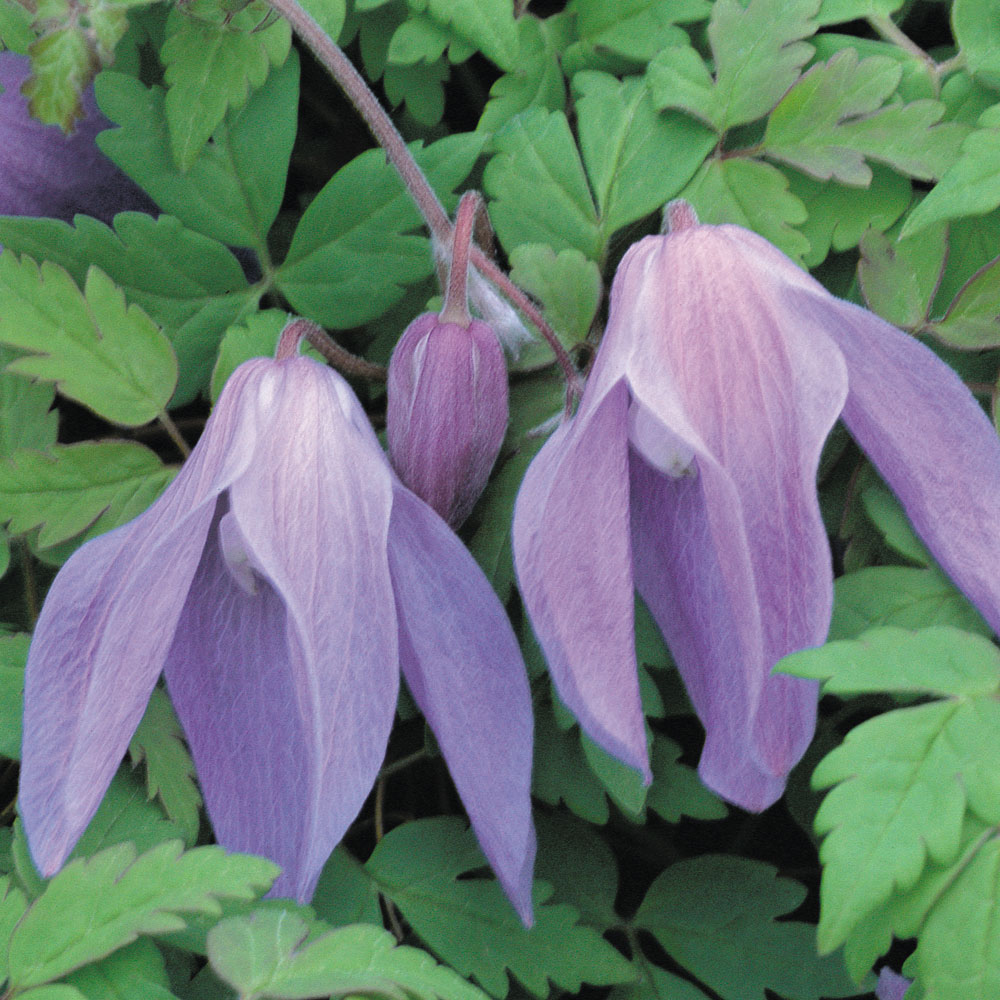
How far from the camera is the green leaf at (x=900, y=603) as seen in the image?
75cm

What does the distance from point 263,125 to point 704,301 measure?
17.1 inches

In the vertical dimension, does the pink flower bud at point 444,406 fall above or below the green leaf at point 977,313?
above

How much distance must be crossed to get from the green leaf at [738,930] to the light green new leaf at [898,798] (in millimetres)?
324

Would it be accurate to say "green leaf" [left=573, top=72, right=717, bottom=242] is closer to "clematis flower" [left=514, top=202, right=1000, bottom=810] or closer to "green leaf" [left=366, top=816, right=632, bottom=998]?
"clematis flower" [left=514, top=202, right=1000, bottom=810]

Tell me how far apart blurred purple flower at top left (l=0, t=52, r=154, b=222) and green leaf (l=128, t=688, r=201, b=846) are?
0.44 meters

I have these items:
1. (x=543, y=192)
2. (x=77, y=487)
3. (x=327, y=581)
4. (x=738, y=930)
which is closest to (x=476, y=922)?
(x=738, y=930)

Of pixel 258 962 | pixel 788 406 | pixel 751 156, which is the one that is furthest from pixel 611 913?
pixel 751 156

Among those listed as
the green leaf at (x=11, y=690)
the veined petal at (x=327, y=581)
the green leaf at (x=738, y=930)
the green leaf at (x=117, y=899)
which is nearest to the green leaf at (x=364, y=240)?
the veined petal at (x=327, y=581)

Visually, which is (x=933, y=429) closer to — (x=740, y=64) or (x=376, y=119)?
(x=740, y=64)

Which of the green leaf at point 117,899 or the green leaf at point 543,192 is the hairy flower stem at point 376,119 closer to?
the green leaf at point 543,192

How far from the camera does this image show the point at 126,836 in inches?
31.6

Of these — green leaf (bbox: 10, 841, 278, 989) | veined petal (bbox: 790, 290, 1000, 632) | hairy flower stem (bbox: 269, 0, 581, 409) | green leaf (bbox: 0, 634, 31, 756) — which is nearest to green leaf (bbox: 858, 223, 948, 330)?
veined petal (bbox: 790, 290, 1000, 632)

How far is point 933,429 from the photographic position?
720 millimetres

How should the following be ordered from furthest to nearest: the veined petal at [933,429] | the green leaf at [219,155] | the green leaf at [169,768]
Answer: the green leaf at [219,155] → the green leaf at [169,768] → the veined petal at [933,429]
